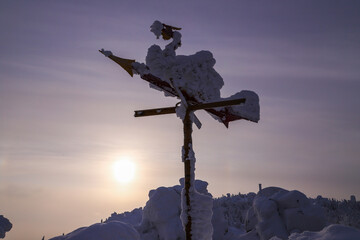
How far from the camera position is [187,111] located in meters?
7.51

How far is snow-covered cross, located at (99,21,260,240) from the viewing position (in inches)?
279

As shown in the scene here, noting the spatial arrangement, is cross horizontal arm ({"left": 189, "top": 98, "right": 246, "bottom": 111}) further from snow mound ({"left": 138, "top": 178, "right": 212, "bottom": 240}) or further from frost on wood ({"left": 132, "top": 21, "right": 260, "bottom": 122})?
snow mound ({"left": 138, "top": 178, "right": 212, "bottom": 240})

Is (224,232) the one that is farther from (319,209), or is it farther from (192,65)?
(192,65)

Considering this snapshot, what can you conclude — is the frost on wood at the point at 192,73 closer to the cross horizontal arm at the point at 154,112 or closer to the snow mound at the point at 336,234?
the cross horizontal arm at the point at 154,112

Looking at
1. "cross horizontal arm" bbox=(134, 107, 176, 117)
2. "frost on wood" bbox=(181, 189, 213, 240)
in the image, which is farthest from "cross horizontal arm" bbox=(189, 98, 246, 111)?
"frost on wood" bbox=(181, 189, 213, 240)

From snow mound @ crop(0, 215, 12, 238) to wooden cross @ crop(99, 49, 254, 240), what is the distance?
86.4 ft

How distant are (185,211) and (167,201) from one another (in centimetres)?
2409

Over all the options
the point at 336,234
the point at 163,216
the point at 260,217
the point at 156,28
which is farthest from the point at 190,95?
the point at 260,217

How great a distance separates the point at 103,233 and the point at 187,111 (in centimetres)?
373

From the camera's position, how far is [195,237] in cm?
691

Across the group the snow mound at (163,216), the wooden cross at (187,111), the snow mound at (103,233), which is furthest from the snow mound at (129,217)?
the wooden cross at (187,111)

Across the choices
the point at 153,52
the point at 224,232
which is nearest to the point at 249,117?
the point at 153,52

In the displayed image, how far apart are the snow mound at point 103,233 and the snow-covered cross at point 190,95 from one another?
230 cm

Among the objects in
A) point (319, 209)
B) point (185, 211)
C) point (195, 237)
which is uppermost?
point (185, 211)
